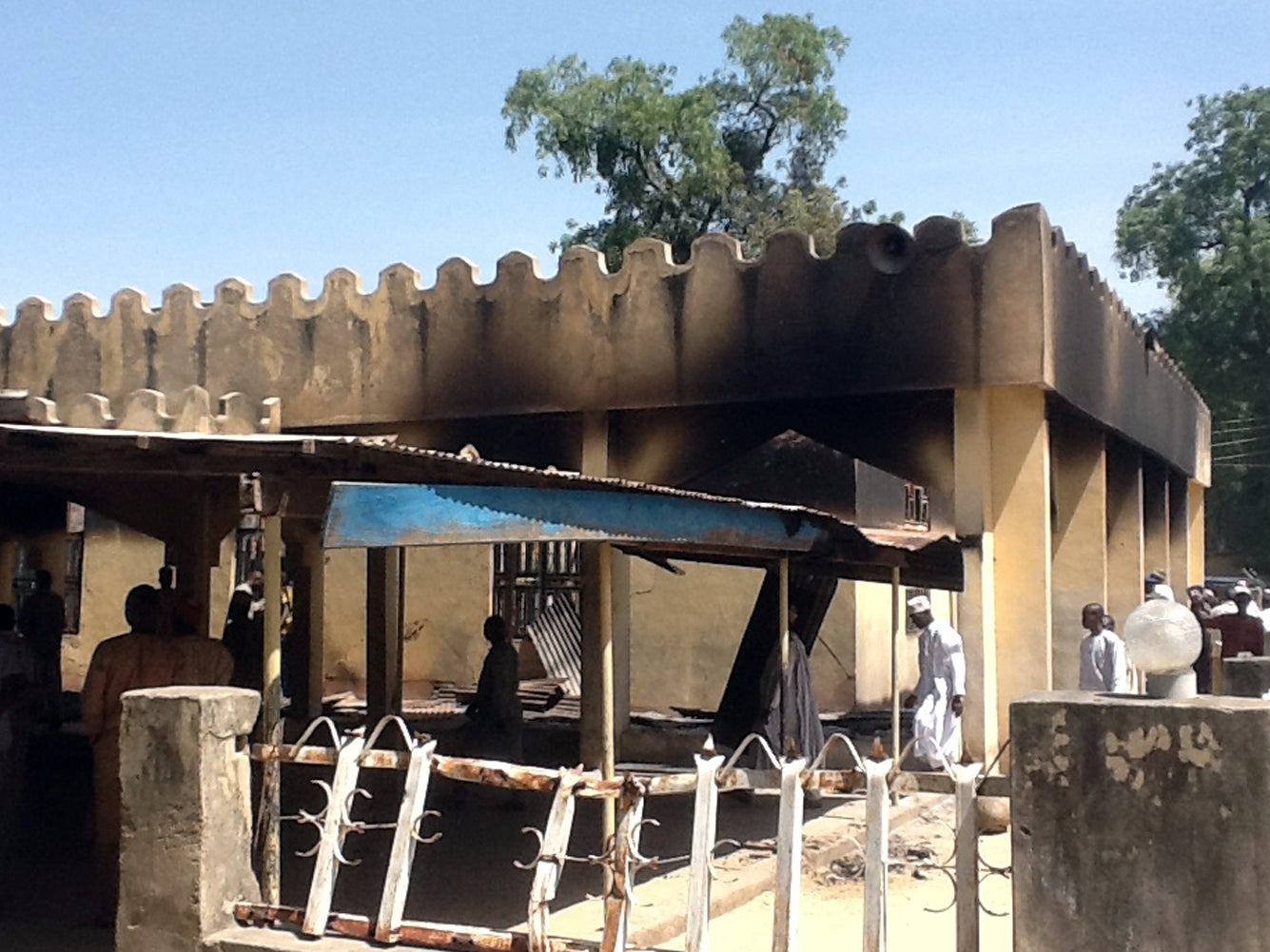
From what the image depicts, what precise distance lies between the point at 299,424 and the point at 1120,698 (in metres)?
10.7

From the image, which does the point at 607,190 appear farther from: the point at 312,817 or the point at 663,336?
the point at 312,817

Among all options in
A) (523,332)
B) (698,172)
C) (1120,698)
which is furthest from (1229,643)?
(698,172)

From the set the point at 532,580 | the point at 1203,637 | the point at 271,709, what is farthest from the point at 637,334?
the point at 271,709

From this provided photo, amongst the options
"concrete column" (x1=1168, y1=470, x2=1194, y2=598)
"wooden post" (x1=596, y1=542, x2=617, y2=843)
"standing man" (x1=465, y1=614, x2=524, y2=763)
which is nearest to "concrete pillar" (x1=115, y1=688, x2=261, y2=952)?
"wooden post" (x1=596, y1=542, x2=617, y2=843)

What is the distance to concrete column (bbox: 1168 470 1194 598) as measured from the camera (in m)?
→ 19.6

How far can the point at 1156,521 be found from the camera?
59.7 ft

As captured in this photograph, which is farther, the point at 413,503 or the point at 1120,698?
the point at 413,503

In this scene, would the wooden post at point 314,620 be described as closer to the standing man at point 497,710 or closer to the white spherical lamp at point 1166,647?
the standing man at point 497,710

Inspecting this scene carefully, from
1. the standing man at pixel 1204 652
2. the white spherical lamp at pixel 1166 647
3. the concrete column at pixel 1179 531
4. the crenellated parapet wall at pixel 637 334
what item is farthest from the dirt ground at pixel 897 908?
the concrete column at pixel 1179 531

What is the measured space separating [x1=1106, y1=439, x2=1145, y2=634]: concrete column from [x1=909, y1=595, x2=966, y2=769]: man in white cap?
6182 millimetres

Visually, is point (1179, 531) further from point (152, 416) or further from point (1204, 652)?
point (152, 416)

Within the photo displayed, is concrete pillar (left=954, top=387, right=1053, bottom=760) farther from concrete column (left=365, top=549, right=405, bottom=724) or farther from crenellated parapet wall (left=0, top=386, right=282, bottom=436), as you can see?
crenellated parapet wall (left=0, top=386, right=282, bottom=436)

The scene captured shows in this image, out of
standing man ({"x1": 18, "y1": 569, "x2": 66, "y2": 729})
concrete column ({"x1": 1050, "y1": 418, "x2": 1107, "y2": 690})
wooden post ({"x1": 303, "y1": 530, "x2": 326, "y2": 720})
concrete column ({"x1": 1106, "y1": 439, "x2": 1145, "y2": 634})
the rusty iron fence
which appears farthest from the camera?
concrete column ({"x1": 1106, "y1": 439, "x2": 1145, "y2": 634})

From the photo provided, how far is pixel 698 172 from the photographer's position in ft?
86.4
